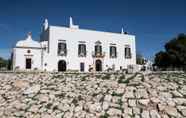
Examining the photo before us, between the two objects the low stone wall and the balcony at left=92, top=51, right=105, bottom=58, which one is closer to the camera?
the low stone wall

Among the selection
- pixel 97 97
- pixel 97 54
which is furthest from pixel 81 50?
pixel 97 97

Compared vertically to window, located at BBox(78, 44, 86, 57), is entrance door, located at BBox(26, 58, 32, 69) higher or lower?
lower

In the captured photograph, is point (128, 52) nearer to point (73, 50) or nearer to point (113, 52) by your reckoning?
point (113, 52)

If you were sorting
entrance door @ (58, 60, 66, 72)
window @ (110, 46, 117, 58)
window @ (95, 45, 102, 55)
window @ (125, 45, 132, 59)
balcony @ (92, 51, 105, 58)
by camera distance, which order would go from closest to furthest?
entrance door @ (58, 60, 66, 72), balcony @ (92, 51, 105, 58), window @ (95, 45, 102, 55), window @ (110, 46, 117, 58), window @ (125, 45, 132, 59)

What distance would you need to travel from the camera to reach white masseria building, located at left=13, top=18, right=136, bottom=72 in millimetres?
25719

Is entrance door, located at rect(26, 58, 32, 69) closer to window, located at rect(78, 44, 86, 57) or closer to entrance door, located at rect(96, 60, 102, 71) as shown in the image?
window, located at rect(78, 44, 86, 57)

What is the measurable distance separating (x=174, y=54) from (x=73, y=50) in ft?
56.3

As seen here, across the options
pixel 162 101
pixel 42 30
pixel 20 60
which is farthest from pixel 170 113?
Result: pixel 42 30

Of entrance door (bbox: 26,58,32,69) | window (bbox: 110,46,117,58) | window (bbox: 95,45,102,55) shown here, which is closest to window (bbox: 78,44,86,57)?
window (bbox: 95,45,102,55)

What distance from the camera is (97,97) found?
35.2ft

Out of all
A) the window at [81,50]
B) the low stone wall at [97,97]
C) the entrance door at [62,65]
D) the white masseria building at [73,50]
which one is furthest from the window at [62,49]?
the low stone wall at [97,97]

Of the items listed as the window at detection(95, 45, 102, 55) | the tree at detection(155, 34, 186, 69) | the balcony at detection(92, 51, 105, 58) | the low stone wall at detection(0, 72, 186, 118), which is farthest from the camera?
the tree at detection(155, 34, 186, 69)

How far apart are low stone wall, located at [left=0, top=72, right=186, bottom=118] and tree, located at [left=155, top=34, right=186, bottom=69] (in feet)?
71.3

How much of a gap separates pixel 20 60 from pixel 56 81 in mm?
12940
